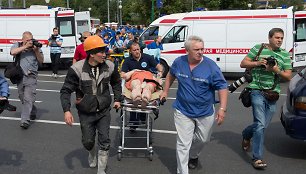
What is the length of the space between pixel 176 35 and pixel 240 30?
244 centimetres

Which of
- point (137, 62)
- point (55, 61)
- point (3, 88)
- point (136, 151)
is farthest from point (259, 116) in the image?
point (55, 61)

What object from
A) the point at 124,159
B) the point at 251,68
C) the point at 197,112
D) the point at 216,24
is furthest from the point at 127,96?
the point at 216,24

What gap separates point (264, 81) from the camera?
213 inches

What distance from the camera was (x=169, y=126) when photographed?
778 cm

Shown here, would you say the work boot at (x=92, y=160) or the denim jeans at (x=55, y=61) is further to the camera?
the denim jeans at (x=55, y=61)

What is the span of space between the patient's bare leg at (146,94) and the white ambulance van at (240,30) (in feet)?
30.0

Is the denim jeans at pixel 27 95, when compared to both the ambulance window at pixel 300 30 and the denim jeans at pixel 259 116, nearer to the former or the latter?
Result: the denim jeans at pixel 259 116

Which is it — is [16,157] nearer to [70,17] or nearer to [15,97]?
[15,97]

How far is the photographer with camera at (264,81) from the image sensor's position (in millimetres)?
5246

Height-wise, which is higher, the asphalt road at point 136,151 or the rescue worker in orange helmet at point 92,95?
the rescue worker in orange helmet at point 92,95

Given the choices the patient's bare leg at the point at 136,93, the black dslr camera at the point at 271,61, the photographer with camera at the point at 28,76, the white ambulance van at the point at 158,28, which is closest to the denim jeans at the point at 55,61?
the white ambulance van at the point at 158,28

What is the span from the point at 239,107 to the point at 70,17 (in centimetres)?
1051

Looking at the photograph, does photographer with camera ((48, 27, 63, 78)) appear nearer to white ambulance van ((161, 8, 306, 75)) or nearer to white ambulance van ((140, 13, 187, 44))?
white ambulance van ((140, 13, 187, 44))

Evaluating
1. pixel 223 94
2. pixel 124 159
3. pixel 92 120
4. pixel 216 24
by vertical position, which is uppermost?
pixel 216 24
